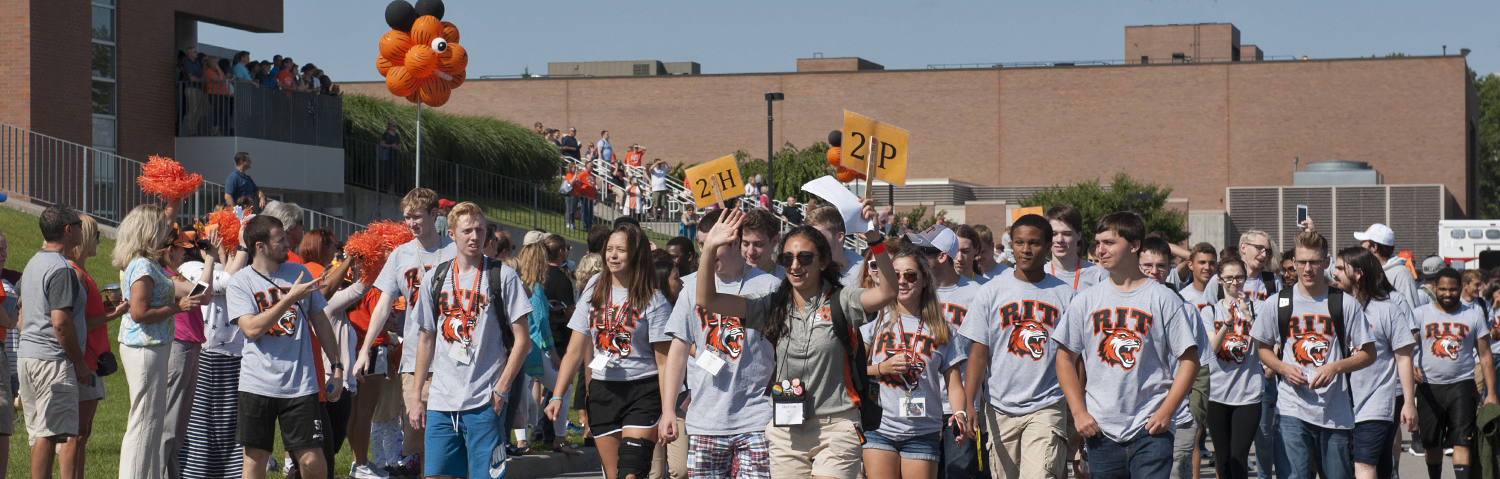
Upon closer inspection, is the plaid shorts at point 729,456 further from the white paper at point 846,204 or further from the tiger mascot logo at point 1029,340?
the tiger mascot logo at point 1029,340

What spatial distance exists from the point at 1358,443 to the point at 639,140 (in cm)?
6953

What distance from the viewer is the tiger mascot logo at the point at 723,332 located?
6.29 metres

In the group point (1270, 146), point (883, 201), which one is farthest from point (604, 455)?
point (1270, 146)

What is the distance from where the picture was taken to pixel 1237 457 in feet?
27.8

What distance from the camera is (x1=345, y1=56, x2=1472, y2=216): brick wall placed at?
223 ft

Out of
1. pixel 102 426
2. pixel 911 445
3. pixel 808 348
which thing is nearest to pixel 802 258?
pixel 808 348

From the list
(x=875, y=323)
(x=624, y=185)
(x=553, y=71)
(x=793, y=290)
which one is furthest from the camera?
(x=553, y=71)

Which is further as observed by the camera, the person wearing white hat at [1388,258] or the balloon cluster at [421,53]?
the balloon cluster at [421,53]

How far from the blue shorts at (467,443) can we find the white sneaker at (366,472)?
219 cm

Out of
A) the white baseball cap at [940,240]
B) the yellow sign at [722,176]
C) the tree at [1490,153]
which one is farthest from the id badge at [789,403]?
the tree at [1490,153]

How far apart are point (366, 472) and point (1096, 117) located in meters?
64.7

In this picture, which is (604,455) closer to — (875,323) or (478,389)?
(478,389)

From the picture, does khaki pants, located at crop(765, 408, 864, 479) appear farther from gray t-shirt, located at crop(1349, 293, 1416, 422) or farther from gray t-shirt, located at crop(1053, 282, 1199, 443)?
gray t-shirt, located at crop(1349, 293, 1416, 422)

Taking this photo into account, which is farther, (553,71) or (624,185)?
(553,71)
